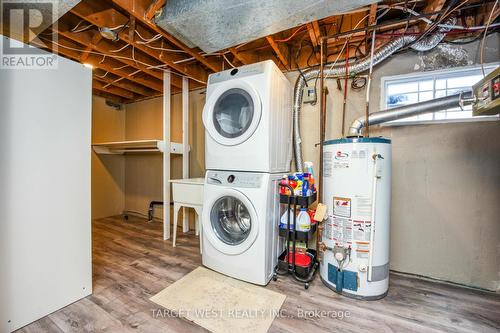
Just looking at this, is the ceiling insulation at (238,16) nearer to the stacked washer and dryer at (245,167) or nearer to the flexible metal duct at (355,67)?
the stacked washer and dryer at (245,167)

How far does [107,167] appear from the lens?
12.6ft

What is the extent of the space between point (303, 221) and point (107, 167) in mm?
3703

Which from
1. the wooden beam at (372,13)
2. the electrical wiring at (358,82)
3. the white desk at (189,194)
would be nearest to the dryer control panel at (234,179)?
the white desk at (189,194)

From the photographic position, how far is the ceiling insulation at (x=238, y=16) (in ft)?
4.45

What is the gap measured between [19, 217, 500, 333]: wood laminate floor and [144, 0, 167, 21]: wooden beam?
2.15m

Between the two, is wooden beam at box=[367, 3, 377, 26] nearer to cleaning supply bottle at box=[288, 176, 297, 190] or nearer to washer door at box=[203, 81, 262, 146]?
washer door at box=[203, 81, 262, 146]

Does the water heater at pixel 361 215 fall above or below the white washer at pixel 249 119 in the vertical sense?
below

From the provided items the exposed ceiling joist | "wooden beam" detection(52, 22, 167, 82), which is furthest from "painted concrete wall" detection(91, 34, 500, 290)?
"wooden beam" detection(52, 22, 167, 82)

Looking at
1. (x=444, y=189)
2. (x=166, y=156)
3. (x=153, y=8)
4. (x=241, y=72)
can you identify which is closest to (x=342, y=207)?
(x=444, y=189)

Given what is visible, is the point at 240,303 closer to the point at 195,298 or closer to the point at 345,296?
the point at 195,298

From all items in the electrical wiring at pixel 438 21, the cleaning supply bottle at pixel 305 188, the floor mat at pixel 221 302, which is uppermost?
the electrical wiring at pixel 438 21

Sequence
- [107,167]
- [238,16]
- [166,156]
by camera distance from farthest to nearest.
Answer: [107,167]
[166,156]
[238,16]

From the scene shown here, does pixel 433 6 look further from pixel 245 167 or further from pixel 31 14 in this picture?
pixel 31 14

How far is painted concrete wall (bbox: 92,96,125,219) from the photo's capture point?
3.64 meters
